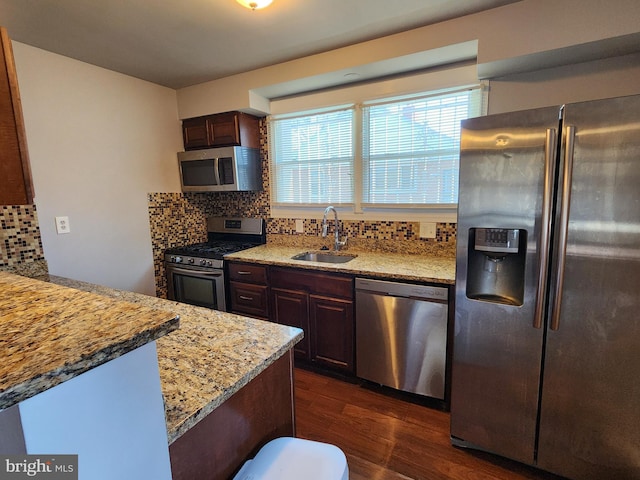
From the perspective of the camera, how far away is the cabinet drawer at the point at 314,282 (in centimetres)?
224

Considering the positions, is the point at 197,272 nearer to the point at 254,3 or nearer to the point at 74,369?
the point at 254,3

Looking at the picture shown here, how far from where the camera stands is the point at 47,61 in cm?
225

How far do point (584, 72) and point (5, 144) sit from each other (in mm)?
3091

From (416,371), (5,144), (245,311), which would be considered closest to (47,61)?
(5,144)

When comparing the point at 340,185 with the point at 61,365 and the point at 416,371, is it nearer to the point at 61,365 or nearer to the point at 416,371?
the point at 416,371

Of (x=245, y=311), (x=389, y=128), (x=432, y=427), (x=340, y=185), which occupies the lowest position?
(x=432, y=427)

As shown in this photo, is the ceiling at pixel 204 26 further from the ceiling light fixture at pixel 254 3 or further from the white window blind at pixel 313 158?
the white window blind at pixel 313 158

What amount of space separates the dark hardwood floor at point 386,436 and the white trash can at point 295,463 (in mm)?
839

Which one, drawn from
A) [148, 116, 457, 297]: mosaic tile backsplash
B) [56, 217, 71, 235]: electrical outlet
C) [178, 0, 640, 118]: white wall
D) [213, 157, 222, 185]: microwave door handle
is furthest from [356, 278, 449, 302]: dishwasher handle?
[56, 217, 71, 235]: electrical outlet

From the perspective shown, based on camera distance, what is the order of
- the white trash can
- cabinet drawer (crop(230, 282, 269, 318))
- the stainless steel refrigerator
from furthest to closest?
1. cabinet drawer (crop(230, 282, 269, 318))
2. the stainless steel refrigerator
3. the white trash can

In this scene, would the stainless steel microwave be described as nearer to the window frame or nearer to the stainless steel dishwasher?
the window frame

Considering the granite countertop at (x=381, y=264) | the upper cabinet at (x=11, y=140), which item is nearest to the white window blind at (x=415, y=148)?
the granite countertop at (x=381, y=264)

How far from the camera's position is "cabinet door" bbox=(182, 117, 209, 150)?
10.1 ft

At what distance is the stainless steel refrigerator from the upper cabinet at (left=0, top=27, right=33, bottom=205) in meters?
2.05
